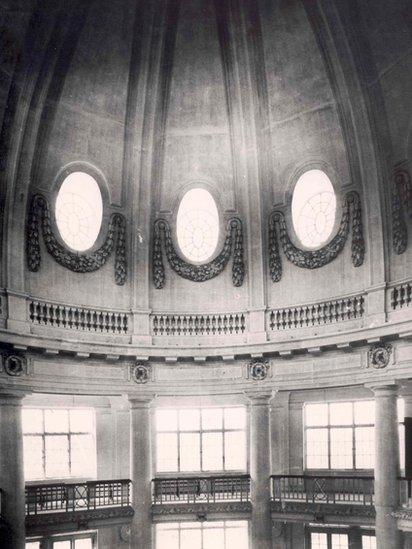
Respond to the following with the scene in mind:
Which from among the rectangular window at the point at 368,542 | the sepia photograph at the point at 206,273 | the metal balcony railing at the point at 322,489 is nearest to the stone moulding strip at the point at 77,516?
the sepia photograph at the point at 206,273

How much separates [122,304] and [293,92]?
25.6 feet

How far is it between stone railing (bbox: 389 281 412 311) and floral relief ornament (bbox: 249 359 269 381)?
14.2ft

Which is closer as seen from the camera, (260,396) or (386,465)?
(386,465)

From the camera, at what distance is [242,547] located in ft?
74.5

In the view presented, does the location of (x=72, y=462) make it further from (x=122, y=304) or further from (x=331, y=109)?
(x=331, y=109)

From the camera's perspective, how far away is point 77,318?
20.3 meters

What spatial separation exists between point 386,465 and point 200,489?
6.17 m

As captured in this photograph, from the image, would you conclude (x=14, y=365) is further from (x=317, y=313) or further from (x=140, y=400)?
(x=317, y=313)

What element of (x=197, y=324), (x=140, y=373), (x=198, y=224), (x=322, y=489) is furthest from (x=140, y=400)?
(x=322, y=489)

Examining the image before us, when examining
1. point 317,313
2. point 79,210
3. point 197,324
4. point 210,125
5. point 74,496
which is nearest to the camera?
point 74,496

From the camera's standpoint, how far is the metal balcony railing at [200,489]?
2117 cm

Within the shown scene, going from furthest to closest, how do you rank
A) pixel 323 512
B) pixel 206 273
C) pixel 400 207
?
pixel 206 273
pixel 323 512
pixel 400 207

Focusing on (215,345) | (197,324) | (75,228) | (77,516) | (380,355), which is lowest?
(77,516)

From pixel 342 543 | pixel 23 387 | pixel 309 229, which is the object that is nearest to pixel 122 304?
pixel 23 387
